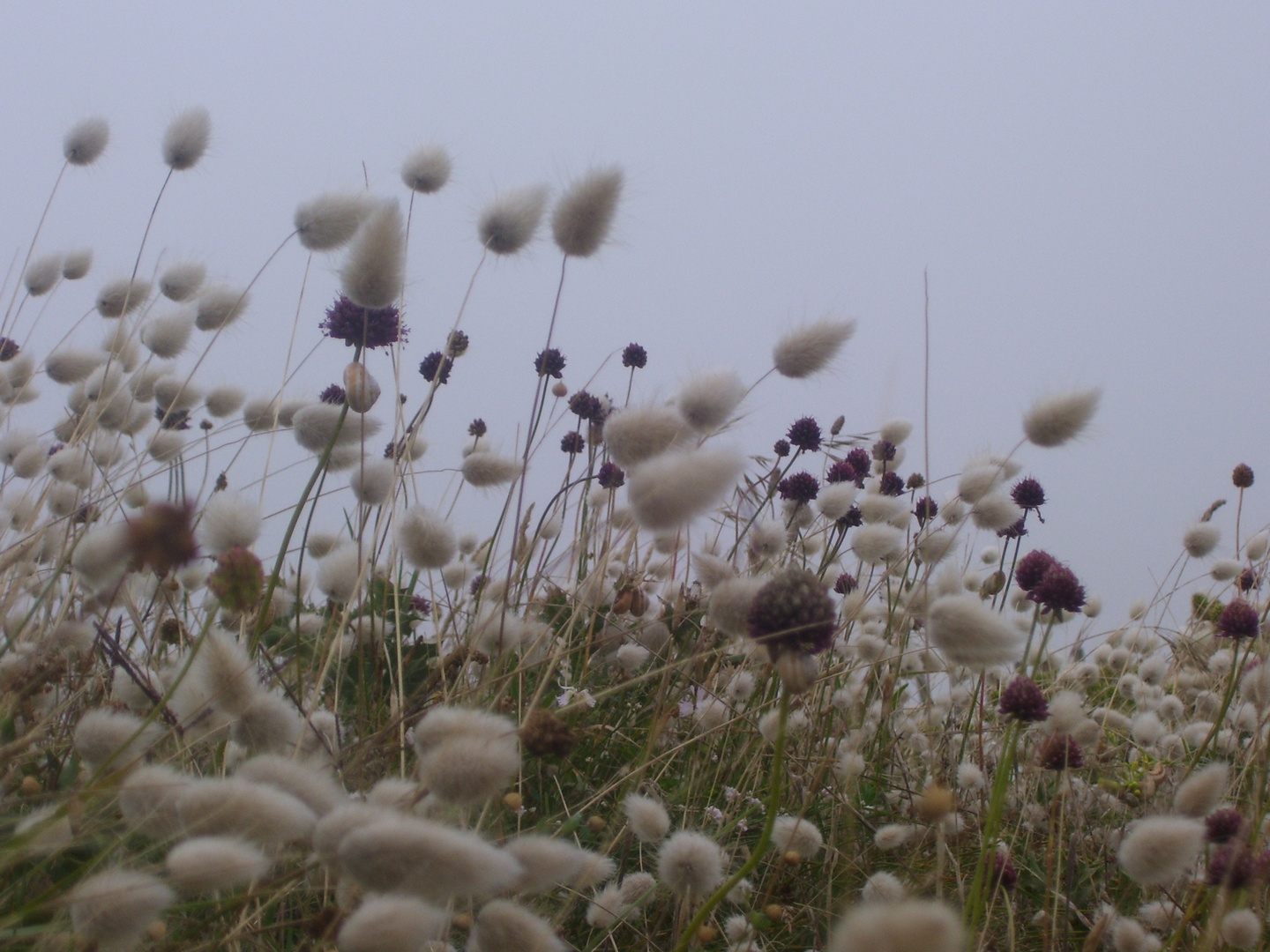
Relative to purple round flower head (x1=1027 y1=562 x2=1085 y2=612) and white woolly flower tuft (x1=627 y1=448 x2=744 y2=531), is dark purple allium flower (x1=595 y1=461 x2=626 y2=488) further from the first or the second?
white woolly flower tuft (x1=627 y1=448 x2=744 y2=531)

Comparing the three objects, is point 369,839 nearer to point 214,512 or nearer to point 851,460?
point 214,512

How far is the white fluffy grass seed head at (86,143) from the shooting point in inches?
110

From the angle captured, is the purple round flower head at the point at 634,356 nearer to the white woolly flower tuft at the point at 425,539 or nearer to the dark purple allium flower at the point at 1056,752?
the white woolly flower tuft at the point at 425,539

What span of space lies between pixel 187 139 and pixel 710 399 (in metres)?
1.99

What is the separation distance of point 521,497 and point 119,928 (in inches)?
43.1

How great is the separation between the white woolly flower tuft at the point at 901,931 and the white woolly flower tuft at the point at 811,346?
1313 millimetres

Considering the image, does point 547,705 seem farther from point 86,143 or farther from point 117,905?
point 86,143

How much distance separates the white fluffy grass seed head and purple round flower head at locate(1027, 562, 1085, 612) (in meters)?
3.13

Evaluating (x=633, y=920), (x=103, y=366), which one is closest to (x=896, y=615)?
(x=633, y=920)

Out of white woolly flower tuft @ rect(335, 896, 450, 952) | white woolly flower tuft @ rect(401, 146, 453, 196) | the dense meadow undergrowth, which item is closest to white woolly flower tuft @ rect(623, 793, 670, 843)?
the dense meadow undergrowth

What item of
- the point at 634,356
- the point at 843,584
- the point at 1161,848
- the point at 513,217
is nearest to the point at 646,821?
the point at 1161,848

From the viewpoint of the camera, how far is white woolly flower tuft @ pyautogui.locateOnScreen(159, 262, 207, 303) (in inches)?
98.3

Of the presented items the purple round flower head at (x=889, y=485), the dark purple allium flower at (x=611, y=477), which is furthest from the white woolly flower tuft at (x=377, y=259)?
the purple round flower head at (x=889, y=485)

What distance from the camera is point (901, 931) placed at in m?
0.58
